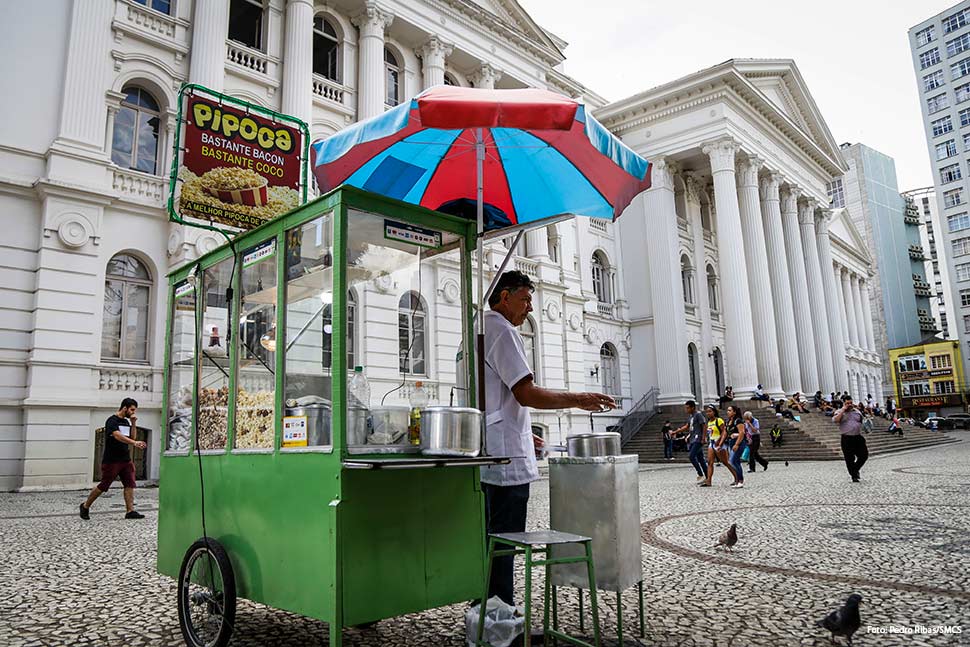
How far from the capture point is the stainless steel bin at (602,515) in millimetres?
3678

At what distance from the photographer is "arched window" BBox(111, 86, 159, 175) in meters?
15.9

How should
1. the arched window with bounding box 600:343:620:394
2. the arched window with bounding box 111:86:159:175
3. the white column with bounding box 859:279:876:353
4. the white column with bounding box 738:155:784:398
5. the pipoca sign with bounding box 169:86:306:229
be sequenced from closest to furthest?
the pipoca sign with bounding box 169:86:306:229, the arched window with bounding box 111:86:159:175, the arched window with bounding box 600:343:620:394, the white column with bounding box 738:155:784:398, the white column with bounding box 859:279:876:353

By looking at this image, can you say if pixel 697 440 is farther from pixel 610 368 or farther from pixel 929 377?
pixel 929 377

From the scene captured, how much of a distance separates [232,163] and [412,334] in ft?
7.16

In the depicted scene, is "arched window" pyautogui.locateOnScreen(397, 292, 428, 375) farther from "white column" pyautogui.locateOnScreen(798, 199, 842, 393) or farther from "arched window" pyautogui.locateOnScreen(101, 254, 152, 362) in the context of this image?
"white column" pyautogui.locateOnScreen(798, 199, 842, 393)

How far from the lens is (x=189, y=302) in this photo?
4.61 m

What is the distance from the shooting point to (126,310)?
50.1 ft

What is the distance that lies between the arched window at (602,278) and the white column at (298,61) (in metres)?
17.1

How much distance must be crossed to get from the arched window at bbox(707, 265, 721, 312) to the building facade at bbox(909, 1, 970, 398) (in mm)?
42182

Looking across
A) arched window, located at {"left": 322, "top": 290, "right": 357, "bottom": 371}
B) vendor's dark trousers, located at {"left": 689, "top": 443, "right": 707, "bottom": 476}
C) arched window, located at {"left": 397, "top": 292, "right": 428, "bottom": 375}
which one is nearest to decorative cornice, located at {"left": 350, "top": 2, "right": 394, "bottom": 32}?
vendor's dark trousers, located at {"left": 689, "top": 443, "right": 707, "bottom": 476}

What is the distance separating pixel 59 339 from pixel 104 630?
39.1ft

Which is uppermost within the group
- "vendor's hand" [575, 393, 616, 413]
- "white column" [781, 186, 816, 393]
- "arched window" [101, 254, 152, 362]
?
"white column" [781, 186, 816, 393]

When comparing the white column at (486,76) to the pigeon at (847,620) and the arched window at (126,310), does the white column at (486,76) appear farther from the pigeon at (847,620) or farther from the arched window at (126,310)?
the pigeon at (847,620)

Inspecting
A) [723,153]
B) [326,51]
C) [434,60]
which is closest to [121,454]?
[326,51]
